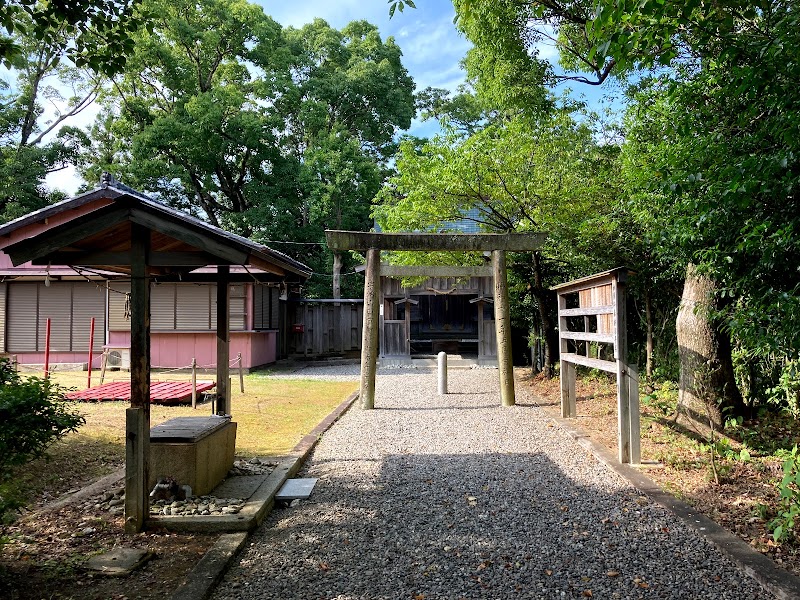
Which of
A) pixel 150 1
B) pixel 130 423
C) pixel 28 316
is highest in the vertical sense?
pixel 150 1

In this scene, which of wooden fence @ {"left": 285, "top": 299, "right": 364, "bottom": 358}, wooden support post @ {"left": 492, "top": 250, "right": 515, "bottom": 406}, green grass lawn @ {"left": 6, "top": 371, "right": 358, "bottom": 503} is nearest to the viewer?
green grass lawn @ {"left": 6, "top": 371, "right": 358, "bottom": 503}

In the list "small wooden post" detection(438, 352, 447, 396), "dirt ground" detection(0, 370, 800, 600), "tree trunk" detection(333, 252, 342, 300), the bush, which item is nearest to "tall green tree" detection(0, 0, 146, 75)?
the bush

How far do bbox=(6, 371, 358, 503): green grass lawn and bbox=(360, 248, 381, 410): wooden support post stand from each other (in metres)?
0.77

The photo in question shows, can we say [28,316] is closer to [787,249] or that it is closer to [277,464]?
[277,464]

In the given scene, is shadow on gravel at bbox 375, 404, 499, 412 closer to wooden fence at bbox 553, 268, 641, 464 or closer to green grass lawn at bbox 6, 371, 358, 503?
green grass lawn at bbox 6, 371, 358, 503

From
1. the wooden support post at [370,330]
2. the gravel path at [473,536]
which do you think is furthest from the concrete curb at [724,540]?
the wooden support post at [370,330]

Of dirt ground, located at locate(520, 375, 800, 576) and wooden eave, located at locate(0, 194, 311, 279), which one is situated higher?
wooden eave, located at locate(0, 194, 311, 279)

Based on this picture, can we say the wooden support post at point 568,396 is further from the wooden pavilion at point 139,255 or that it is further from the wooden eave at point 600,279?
the wooden pavilion at point 139,255

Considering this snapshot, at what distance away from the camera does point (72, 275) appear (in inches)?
626

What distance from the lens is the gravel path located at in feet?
10.9

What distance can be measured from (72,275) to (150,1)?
14623mm

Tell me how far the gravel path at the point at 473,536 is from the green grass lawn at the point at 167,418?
1105 millimetres

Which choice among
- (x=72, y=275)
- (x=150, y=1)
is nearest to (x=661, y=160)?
(x=72, y=275)

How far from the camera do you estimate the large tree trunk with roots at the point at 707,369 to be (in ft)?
23.0
